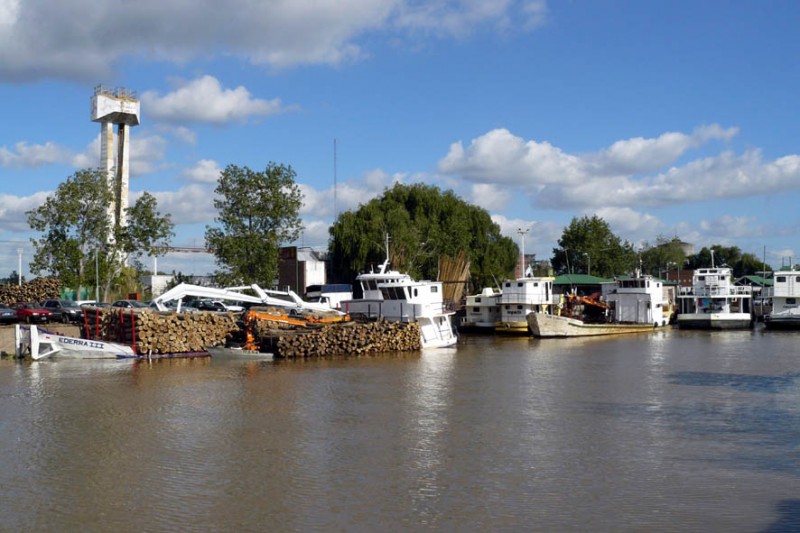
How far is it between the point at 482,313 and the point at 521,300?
454 cm

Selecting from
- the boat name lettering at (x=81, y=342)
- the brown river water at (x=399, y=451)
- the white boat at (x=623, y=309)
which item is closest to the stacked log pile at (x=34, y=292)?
the boat name lettering at (x=81, y=342)

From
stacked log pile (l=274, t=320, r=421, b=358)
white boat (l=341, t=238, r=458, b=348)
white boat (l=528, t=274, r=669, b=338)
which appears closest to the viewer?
Answer: stacked log pile (l=274, t=320, r=421, b=358)

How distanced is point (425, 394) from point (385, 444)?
7757 mm

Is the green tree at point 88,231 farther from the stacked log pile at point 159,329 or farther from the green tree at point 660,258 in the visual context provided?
the green tree at point 660,258

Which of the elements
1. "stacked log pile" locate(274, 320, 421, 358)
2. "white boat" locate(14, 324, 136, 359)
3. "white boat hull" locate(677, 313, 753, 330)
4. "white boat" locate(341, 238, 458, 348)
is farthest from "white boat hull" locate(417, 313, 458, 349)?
"white boat hull" locate(677, 313, 753, 330)

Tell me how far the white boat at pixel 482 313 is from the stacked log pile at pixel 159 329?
23.9 meters

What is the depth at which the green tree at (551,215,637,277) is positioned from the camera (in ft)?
360

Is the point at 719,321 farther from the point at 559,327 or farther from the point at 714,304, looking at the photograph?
the point at 559,327

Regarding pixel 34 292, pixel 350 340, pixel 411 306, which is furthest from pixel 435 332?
pixel 34 292

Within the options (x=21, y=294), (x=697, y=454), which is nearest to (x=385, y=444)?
(x=697, y=454)

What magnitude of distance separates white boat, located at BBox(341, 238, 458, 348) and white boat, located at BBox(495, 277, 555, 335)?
11.5 metres

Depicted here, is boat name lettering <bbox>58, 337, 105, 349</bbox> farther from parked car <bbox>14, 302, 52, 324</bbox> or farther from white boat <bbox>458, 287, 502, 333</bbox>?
white boat <bbox>458, 287, 502, 333</bbox>

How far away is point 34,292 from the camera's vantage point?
55625mm

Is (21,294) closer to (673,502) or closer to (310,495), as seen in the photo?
(310,495)
